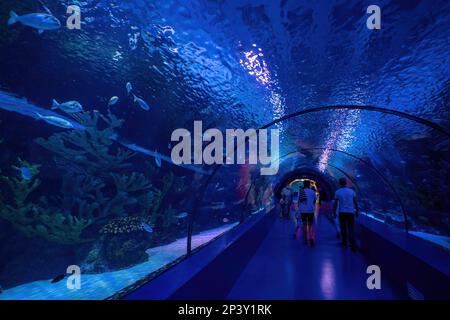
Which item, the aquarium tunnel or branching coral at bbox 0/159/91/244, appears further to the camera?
branching coral at bbox 0/159/91/244

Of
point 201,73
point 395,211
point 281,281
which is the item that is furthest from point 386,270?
point 395,211

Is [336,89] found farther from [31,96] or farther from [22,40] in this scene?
[31,96]

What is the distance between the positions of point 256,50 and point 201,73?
1.48 m

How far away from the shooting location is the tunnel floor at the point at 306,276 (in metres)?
4.29

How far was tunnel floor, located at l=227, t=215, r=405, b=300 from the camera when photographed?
429 cm
